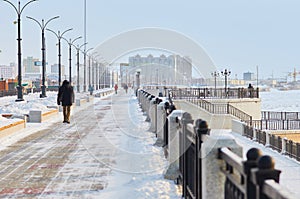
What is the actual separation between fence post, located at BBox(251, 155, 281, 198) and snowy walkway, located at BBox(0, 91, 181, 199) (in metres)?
4.50

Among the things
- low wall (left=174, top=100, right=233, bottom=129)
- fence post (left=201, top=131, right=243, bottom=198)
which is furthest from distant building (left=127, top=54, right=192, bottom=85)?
fence post (left=201, top=131, right=243, bottom=198)

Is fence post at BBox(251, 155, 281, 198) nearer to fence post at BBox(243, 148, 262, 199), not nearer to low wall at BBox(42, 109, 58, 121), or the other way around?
fence post at BBox(243, 148, 262, 199)

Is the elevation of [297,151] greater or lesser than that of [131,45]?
lesser

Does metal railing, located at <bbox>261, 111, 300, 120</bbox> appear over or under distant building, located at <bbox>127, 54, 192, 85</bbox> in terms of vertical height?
under

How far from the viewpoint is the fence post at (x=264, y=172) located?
10.2 ft

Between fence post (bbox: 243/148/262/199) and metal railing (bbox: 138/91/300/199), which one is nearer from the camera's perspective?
metal railing (bbox: 138/91/300/199)

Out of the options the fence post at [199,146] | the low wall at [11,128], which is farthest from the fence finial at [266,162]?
the low wall at [11,128]

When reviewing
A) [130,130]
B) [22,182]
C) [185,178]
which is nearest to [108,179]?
[22,182]

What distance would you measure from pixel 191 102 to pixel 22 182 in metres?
40.3

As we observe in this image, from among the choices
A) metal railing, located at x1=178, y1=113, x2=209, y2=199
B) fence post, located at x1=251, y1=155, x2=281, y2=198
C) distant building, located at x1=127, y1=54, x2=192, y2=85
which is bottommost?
metal railing, located at x1=178, y1=113, x2=209, y2=199

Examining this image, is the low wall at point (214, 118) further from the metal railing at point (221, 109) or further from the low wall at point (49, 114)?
the low wall at point (49, 114)

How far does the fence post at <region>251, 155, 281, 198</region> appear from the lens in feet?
10.2

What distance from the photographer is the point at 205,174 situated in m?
5.02

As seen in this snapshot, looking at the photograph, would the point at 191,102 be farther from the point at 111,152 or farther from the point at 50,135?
the point at 111,152
